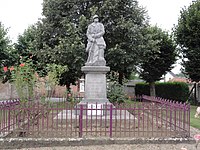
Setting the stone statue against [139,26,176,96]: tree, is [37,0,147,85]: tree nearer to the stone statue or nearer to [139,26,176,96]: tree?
[139,26,176,96]: tree

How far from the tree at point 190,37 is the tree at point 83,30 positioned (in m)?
2.71

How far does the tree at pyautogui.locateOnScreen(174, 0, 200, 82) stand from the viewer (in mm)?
16266

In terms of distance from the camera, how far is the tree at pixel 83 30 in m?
15.5

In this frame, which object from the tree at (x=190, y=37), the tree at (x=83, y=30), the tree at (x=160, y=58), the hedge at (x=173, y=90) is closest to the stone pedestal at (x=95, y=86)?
the tree at (x=83, y=30)

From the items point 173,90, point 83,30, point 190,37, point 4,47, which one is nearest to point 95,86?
point 83,30

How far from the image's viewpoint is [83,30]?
52.8ft

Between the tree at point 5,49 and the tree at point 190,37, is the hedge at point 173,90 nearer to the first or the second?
the tree at point 190,37

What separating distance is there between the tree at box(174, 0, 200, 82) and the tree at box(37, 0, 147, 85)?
8.90ft

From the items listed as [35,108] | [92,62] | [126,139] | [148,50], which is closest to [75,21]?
[148,50]

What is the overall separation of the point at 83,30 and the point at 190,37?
7131mm

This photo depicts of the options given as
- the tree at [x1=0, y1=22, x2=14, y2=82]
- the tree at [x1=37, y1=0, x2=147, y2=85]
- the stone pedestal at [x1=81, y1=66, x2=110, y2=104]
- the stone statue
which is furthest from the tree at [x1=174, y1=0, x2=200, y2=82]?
the tree at [x1=0, y1=22, x2=14, y2=82]

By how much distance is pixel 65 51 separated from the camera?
50.0ft

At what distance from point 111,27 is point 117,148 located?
37.7ft

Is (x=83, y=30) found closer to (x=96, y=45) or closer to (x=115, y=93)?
(x=115, y=93)
